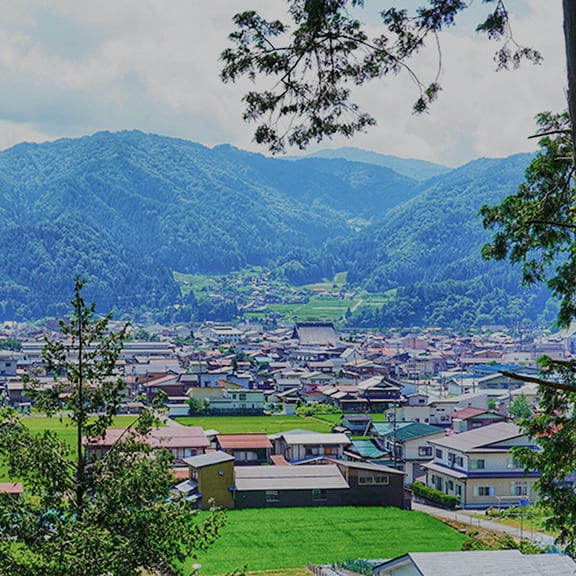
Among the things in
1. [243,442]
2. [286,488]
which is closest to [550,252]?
[286,488]

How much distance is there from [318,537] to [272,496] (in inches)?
139

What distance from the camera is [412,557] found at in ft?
34.6

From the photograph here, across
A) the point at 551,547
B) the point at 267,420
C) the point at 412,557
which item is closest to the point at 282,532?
the point at 551,547

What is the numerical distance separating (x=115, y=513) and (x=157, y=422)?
1.13 metres

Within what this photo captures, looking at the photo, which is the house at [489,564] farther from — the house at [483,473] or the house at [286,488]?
Result: the house at [483,473]

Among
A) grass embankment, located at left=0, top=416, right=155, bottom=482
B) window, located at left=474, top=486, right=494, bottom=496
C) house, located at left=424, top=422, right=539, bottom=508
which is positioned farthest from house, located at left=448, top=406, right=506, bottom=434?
grass embankment, located at left=0, top=416, right=155, bottom=482

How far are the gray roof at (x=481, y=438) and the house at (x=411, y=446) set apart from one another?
1454mm

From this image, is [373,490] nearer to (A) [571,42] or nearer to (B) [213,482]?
(B) [213,482]

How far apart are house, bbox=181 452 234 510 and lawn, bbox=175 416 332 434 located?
1161cm

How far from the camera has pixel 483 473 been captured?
22938mm

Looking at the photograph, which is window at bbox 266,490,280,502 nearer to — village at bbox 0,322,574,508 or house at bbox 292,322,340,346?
village at bbox 0,322,574,508

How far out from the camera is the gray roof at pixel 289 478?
2202 cm

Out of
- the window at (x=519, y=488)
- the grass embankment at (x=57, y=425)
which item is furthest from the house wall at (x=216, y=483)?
the grass embankment at (x=57, y=425)

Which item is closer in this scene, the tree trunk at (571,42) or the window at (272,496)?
the tree trunk at (571,42)
